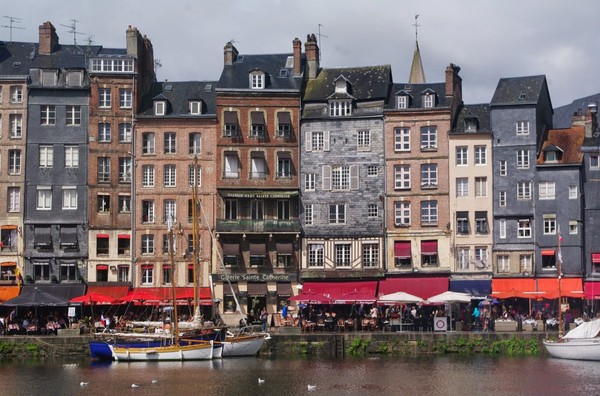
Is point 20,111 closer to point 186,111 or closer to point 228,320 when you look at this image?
point 186,111

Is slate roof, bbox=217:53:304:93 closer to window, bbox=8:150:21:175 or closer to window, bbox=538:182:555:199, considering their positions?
window, bbox=8:150:21:175

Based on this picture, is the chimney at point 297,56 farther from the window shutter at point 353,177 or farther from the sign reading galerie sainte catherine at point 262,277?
the sign reading galerie sainte catherine at point 262,277

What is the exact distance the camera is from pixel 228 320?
86.5 metres

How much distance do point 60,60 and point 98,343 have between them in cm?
2669

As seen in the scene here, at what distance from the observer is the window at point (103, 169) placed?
88.6 m

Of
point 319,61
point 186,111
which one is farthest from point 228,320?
point 319,61

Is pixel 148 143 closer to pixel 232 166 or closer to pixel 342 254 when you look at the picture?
pixel 232 166

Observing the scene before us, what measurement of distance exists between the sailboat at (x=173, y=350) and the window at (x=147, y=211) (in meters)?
16.1

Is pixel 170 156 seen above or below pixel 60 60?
below

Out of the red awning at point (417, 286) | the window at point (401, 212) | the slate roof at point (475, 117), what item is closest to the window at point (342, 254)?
the red awning at point (417, 286)

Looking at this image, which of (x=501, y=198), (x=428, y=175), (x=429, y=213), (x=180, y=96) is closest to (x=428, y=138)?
(x=428, y=175)

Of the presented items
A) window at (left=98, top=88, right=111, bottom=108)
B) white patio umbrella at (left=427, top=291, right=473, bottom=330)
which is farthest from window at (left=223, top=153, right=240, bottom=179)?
white patio umbrella at (left=427, top=291, right=473, bottom=330)

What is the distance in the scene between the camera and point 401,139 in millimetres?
87625

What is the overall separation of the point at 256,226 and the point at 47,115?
18046 millimetres
